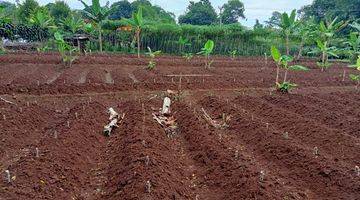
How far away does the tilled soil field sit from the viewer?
19.0ft

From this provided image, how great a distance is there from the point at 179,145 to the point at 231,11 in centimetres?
4612

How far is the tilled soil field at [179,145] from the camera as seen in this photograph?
19.0ft

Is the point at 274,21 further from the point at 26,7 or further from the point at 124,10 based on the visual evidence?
the point at 26,7

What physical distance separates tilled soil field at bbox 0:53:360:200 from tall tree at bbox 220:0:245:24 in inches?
1529

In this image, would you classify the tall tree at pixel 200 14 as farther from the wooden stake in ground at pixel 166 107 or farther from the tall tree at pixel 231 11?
the wooden stake in ground at pixel 166 107

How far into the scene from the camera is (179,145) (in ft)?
26.6

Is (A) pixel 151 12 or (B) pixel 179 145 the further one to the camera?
(A) pixel 151 12

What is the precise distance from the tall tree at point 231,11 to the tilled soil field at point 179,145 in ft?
127

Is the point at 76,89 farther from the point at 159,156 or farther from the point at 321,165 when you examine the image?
the point at 321,165

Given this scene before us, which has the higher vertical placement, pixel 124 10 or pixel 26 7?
pixel 124 10

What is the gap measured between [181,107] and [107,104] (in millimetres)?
2345

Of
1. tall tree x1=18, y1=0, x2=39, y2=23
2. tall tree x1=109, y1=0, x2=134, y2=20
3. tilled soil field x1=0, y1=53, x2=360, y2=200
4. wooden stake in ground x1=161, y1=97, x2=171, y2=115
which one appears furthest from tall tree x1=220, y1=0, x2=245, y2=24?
wooden stake in ground x1=161, y1=97, x2=171, y2=115

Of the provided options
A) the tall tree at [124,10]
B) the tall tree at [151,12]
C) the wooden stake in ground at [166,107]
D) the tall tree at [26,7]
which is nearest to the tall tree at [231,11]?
the tall tree at [151,12]

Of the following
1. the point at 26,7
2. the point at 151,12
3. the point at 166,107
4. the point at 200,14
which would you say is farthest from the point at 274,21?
the point at 166,107
